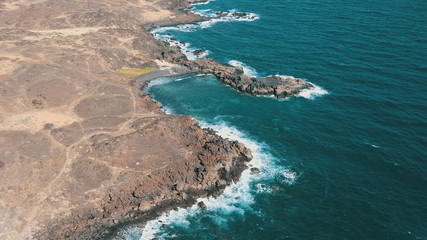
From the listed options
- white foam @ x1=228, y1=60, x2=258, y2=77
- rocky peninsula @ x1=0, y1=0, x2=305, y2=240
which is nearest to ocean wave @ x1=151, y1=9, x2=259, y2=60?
rocky peninsula @ x1=0, y1=0, x2=305, y2=240

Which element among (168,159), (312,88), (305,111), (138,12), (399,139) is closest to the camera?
(168,159)

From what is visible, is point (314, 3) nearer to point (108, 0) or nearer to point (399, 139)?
point (108, 0)

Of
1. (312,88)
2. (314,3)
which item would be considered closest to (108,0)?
(314,3)

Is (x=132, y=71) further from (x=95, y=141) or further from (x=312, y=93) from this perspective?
(x=312, y=93)

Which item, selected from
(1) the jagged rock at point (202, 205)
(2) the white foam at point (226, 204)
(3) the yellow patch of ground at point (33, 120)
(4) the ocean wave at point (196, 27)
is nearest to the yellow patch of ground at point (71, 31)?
(4) the ocean wave at point (196, 27)

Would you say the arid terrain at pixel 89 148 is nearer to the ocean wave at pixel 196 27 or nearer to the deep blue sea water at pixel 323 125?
the deep blue sea water at pixel 323 125

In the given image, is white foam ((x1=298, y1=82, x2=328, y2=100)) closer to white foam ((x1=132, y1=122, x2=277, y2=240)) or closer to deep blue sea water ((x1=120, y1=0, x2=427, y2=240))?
deep blue sea water ((x1=120, y1=0, x2=427, y2=240))
